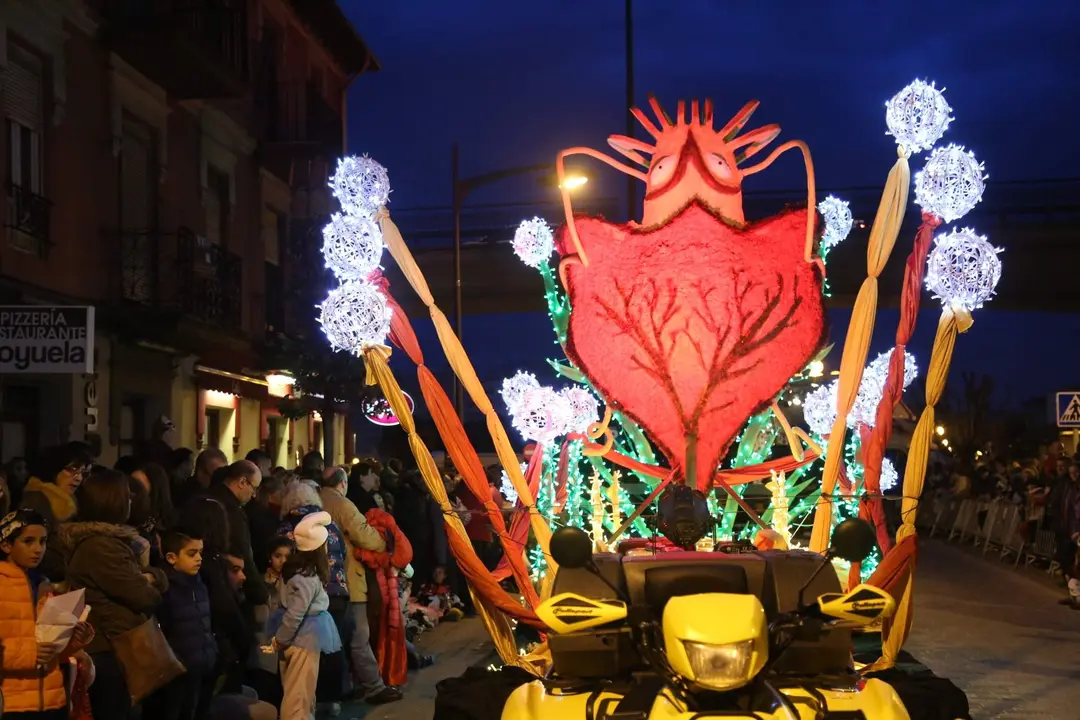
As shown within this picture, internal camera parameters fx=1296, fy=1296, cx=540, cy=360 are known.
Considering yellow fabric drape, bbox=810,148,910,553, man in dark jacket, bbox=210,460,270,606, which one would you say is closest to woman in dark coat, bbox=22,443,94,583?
man in dark jacket, bbox=210,460,270,606

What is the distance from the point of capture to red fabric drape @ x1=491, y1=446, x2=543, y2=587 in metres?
9.36

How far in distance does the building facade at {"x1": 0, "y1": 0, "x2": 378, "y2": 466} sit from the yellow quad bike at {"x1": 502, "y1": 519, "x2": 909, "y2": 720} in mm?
4149

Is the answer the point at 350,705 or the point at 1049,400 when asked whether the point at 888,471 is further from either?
the point at 1049,400

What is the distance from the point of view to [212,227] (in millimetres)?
21328

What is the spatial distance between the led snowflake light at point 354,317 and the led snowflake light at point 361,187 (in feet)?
2.07

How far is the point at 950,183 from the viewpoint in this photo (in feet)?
29.2

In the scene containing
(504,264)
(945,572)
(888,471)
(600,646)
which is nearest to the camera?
(600,646)

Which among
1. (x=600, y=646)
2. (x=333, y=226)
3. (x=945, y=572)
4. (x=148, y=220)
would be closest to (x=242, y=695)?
(x=333, y=226)

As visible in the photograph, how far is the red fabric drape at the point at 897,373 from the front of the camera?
906 cm

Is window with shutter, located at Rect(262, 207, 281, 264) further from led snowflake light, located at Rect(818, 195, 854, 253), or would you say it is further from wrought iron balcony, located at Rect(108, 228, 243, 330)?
led snowflake light, located at Rect(818, 195, 854, 253)

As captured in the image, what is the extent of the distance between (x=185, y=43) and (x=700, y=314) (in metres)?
10.1

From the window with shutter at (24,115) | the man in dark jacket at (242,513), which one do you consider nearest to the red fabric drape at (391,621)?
the man in dark jacket at (242,513)

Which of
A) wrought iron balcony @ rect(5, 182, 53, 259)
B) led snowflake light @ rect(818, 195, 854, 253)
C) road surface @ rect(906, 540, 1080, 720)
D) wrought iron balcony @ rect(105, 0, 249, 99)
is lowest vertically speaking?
road surface @ rect(906, 540, 1080, 720)

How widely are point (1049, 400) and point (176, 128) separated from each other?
566 inches
